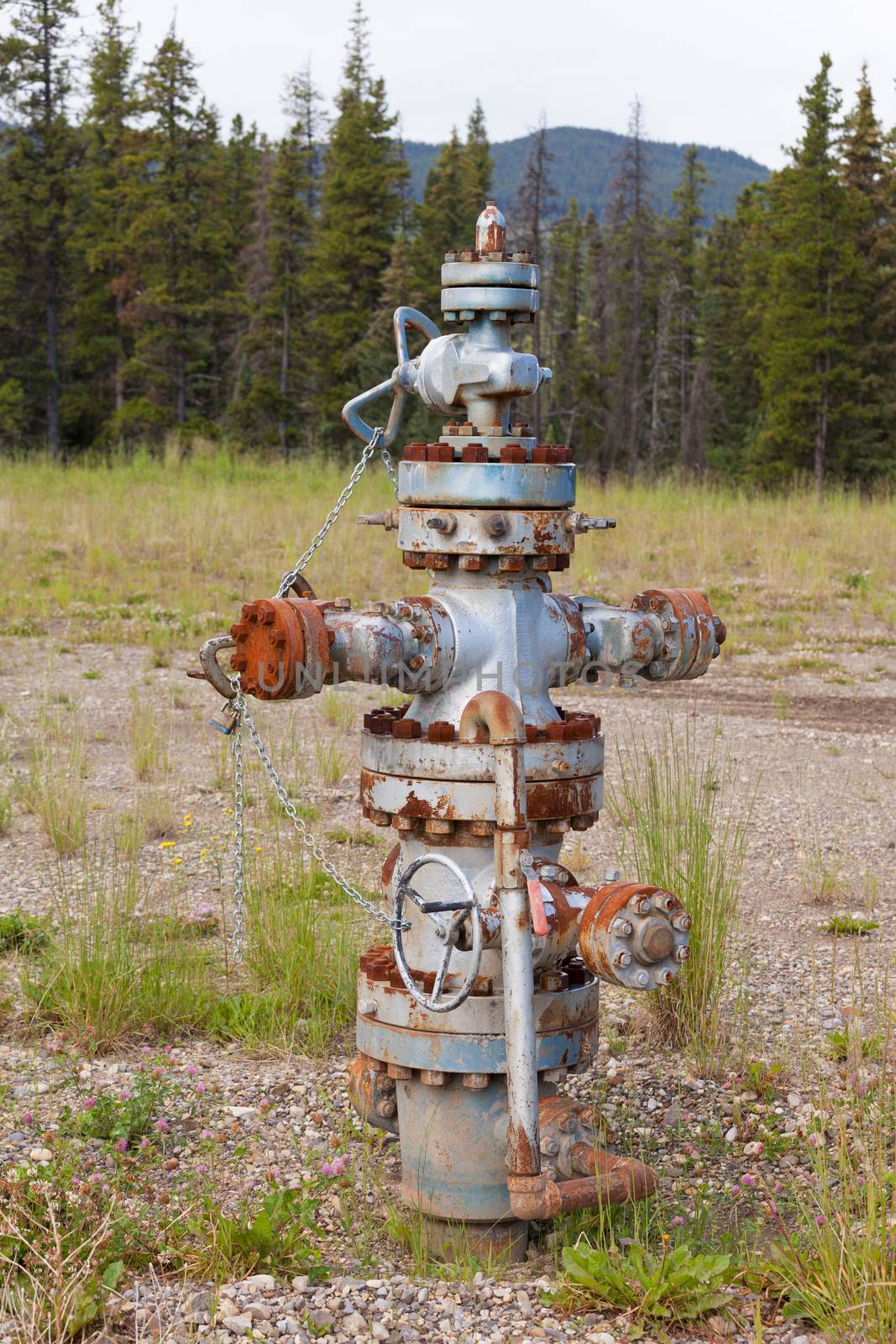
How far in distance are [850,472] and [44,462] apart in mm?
19672

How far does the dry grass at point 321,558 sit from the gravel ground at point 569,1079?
250cm

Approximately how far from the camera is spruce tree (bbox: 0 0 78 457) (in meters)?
33.0

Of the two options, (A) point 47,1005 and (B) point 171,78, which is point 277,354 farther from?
(A) point 47,1005

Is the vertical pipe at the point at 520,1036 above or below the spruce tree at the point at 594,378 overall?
below

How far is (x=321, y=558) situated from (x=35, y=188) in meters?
24.9

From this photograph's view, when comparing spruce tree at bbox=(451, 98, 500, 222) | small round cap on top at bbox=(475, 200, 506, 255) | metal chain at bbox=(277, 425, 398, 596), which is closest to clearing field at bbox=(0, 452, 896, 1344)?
metal chain at bbox=(277, 425, 398, 596)

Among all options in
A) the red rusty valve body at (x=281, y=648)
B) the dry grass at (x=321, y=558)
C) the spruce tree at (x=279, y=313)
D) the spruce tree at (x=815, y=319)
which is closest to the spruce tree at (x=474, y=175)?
the spruce tree at (x=279, y=313)

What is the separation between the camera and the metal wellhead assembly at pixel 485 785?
9.00 feet

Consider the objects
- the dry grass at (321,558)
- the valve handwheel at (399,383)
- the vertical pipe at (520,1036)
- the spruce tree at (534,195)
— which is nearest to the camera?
the vertical pipe at (520,1036)

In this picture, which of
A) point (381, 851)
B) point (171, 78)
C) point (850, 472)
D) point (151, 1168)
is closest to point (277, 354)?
point (171, 78)

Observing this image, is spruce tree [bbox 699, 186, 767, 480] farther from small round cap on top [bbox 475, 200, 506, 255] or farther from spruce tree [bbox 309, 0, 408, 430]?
small round cap on top [bbox 475, 200, 506, 255]

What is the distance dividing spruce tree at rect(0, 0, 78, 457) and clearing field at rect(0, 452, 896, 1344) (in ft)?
87.8

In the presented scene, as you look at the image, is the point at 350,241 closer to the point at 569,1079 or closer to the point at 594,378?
the point at 594,378

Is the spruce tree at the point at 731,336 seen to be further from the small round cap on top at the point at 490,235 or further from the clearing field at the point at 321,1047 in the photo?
the small round cap on top at the point at 490,235
